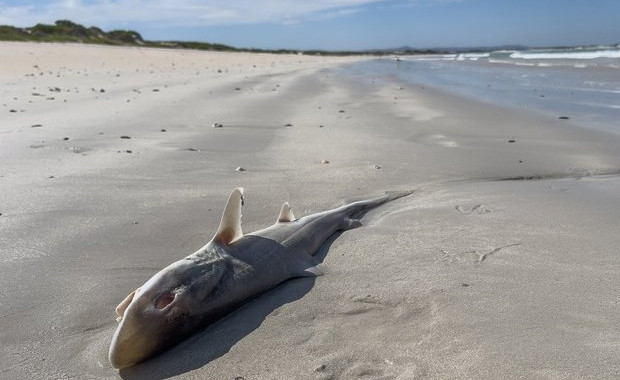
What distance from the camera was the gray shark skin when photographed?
258 cm

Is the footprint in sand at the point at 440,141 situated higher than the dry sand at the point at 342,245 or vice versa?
the footprint in sand at the point at 440,141

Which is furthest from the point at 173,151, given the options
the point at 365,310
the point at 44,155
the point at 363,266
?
the point at 365,310

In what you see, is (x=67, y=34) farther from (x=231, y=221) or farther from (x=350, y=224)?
(x=231, y=221)

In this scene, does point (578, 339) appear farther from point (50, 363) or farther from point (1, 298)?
point (1, 298)

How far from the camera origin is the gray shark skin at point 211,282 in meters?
2.58

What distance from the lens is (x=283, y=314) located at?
3070 millimetres

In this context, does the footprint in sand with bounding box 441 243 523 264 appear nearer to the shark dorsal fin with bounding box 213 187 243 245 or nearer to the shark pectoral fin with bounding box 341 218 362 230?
the shark pectoral fin with bounding box 341 218 362 230

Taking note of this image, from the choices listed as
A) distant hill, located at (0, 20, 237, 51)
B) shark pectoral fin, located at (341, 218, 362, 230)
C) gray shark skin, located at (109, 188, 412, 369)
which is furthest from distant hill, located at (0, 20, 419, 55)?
gray shark skin, located at (109, 188, 412, 369)

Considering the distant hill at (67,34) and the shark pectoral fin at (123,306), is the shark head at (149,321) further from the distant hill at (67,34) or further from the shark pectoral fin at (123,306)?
the distant hill at (67,34)

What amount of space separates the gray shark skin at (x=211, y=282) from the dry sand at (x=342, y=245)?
0.28 ft

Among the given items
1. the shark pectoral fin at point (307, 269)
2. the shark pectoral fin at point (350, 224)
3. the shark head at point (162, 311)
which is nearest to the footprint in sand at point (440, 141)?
the shark pectoral fin at point (350, 224)

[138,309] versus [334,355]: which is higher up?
[138,309]

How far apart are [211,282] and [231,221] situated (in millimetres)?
495

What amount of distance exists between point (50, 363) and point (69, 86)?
1407 centimetres
